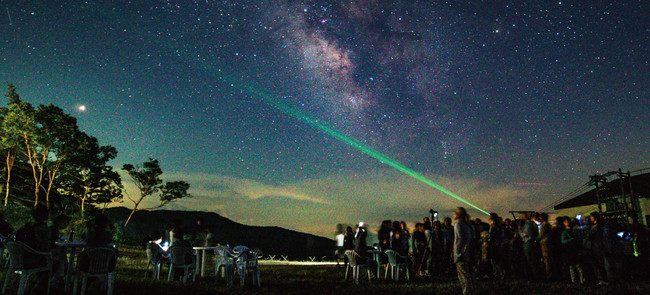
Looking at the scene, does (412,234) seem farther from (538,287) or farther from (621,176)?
(621,176)

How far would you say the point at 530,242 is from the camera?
10.9 metres

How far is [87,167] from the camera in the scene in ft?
99.6

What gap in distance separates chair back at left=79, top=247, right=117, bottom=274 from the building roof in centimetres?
3141

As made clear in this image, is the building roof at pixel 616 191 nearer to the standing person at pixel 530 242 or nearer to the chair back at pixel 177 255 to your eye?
the standing person at pixel 530 242

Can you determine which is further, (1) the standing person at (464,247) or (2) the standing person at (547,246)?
(2) the standing person at (547,246)

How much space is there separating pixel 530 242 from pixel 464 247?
14.8 feet

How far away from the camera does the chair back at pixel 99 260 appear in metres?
6.81

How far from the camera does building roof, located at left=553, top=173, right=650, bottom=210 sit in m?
31.3

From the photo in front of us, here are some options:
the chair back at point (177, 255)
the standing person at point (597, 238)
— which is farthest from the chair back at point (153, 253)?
the standing person at point (597, 238)

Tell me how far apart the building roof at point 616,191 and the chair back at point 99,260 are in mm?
31412

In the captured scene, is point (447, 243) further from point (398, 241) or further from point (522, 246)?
point (522, 246)

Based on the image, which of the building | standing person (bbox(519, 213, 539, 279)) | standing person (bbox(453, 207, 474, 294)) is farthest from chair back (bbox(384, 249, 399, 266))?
the building

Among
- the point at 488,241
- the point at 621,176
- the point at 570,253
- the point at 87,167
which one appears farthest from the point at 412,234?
the point at 87,167

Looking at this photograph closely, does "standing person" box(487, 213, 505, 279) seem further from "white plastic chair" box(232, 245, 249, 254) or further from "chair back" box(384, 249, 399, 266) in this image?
"white plastic chair" box(232, 245, 249, 254)
